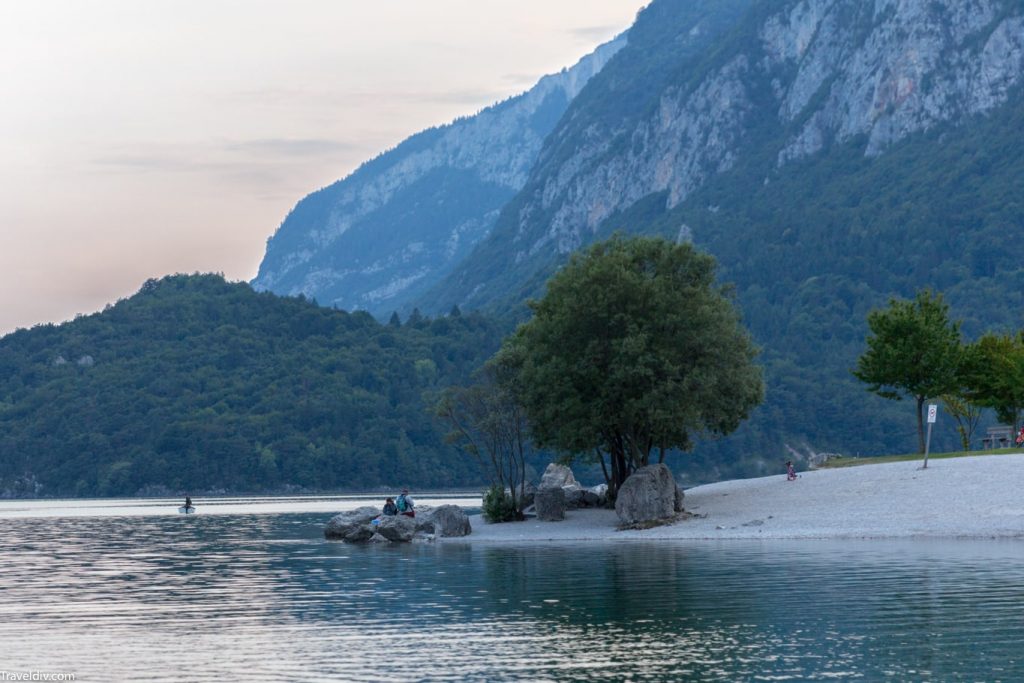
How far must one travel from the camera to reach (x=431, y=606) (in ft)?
144

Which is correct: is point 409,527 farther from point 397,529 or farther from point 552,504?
point 552,504

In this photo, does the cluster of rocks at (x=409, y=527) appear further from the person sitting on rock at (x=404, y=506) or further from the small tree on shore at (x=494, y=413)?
the small tree on shore at (x=494, y=413)

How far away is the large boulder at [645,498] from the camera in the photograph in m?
76.6

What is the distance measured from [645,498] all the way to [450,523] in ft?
35.4

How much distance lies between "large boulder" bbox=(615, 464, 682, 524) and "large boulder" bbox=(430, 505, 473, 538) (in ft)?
28.3

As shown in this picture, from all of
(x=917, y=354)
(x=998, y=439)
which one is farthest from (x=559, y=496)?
(x=998, y=439)

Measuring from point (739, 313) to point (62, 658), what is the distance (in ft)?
190

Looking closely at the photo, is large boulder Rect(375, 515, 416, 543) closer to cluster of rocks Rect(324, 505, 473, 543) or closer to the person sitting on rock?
cluster of rocks Rect(324, 505, 473, 543)

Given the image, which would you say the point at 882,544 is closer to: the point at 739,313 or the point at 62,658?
the point at 739,313

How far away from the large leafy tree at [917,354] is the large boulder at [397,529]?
3815cm

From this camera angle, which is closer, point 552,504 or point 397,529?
point 397,529

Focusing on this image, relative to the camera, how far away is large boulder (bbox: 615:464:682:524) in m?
76.6

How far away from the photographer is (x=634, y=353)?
77000 millimetres

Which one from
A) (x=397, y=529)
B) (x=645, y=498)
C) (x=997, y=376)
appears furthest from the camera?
(x=997, y=376)
